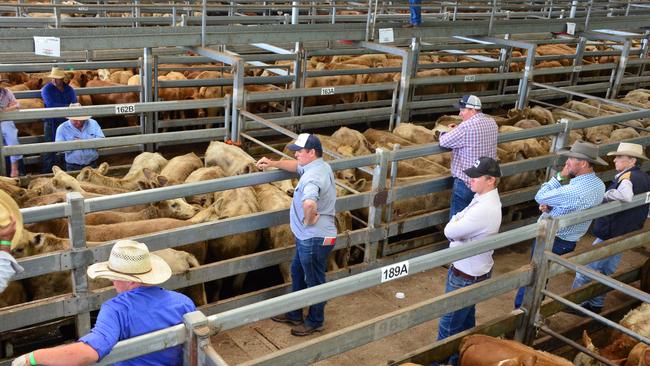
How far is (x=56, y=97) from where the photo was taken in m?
9.52

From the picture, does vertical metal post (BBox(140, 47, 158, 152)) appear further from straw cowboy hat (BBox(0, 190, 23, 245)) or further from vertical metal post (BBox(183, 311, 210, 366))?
vertical metal post (BBox(183, 311, 210, 366))

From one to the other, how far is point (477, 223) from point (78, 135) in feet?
17.5

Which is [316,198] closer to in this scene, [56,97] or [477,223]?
[477,223]

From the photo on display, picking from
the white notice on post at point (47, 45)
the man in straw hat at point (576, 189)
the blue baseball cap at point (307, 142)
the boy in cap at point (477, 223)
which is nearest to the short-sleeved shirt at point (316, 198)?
the blue baseball cap at point (307, 142)

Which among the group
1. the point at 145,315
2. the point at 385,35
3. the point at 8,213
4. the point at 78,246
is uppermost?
the point at 385,35

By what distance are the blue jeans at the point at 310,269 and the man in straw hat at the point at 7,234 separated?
111 inches

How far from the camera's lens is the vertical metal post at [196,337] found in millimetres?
3336

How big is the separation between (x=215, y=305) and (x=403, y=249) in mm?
2652

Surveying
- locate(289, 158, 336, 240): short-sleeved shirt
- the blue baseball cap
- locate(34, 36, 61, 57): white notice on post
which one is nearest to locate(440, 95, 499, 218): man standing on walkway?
locate(289, 158, 336, 240): short-sleeved shirt

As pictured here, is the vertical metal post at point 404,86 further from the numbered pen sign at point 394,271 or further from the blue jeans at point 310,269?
the numbered pen sign at point 394,271

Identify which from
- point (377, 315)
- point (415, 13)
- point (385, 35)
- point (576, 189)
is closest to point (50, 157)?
point (377, 315)

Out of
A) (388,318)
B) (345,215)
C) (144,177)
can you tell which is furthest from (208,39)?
(388,318)

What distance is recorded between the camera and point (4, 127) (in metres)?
8.40

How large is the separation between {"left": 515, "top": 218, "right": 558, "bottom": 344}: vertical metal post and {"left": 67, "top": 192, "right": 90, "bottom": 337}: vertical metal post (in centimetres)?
337
